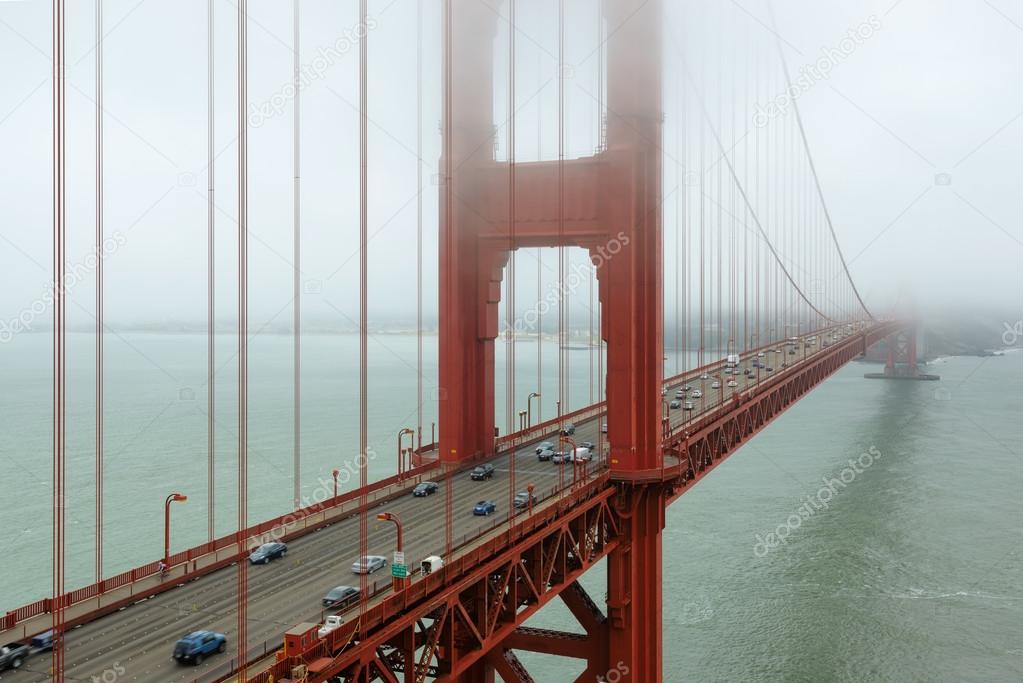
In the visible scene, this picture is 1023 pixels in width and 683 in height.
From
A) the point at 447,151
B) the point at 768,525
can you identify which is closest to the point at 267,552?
the point at 447,151

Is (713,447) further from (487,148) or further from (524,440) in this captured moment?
(487,148)

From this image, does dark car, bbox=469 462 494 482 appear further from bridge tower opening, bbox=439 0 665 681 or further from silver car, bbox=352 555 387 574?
silver car, bbox=352 555 387 574

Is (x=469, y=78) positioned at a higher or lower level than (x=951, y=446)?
higher

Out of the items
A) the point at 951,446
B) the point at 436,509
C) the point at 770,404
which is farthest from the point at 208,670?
the point at 951,446

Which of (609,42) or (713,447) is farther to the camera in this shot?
(713,447)

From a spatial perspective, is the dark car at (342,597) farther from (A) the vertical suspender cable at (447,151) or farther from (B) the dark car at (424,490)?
(B) the dark car at (424,490)

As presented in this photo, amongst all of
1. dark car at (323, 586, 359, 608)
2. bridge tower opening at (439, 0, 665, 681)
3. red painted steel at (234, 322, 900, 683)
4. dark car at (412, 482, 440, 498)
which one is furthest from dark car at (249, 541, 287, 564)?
bridge tower opening at (439, 0, 665, 681)
